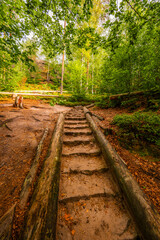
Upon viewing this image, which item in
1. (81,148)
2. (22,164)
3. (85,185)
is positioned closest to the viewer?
(85,185)

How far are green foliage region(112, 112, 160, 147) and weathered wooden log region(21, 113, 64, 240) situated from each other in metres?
2.67

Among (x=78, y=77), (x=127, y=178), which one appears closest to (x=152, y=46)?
(x=78, y=77)

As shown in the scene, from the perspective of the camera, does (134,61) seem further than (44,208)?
Yes

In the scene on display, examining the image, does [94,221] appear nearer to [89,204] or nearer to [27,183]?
[89,204]

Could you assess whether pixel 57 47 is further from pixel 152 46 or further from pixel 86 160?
pixel 152 46

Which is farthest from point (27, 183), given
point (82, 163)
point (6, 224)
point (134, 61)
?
point (134, 61)

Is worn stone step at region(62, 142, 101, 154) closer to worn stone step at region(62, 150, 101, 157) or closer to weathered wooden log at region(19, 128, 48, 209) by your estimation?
worn stone step at region(62, 150, 101, 157)

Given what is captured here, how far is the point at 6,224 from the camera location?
3.71 feet

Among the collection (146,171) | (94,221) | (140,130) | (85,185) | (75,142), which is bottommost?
(94,221)

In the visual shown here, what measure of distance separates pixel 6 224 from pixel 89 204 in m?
1.25

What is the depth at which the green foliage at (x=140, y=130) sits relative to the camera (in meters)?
2.97

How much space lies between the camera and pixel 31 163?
2229 millimetres

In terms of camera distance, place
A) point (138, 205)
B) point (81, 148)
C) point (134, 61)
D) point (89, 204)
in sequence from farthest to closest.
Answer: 1. point (134, 61)
2. point (81, 148)
3. point (89, 204)
4. point (138, 205)

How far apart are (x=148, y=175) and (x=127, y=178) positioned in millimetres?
989
